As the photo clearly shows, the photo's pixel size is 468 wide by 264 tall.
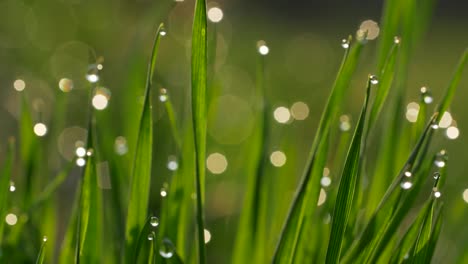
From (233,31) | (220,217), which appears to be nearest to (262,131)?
(220,217)

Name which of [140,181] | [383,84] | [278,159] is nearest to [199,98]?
[140,181]

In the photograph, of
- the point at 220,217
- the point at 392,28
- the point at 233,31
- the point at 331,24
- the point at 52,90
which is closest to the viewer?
the point at 392,28

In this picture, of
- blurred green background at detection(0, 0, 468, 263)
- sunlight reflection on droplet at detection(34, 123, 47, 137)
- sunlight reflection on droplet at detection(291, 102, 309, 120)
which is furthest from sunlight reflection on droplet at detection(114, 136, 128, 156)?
sunlight reflection on droplet at detection(291, 102, 309, 120)

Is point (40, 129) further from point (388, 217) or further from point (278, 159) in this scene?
point (388, 217)

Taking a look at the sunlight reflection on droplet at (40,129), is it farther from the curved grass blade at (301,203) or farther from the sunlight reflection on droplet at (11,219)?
the curved grass blade at (301,203)

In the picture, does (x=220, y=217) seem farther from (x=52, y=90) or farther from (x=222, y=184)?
(x=52, y=90)
